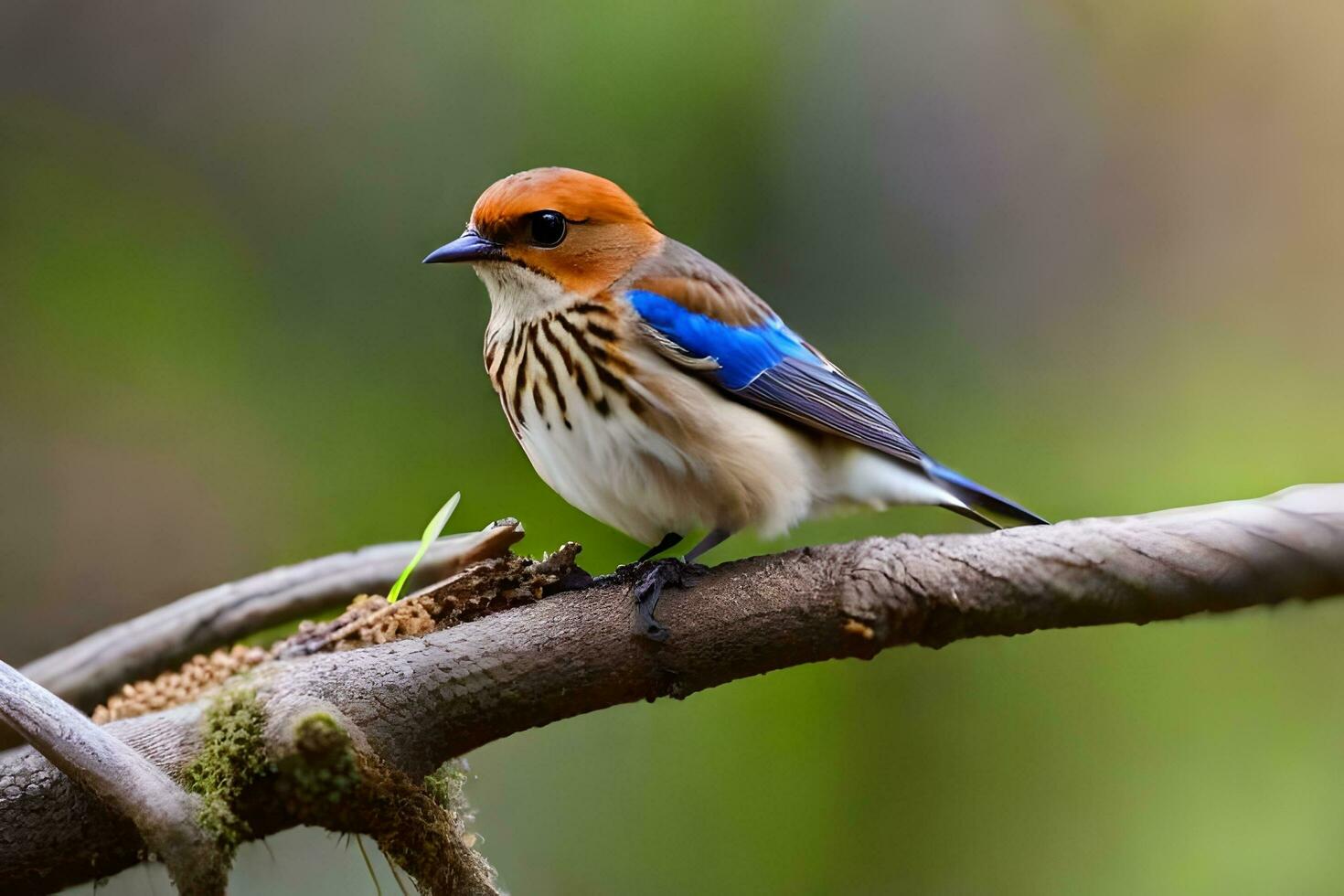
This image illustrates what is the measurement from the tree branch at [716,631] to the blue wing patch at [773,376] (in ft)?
1.63

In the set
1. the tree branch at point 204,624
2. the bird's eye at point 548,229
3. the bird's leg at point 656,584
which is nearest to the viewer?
the bird's leg at point 656,584

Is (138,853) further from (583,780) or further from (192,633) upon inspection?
(583,780)

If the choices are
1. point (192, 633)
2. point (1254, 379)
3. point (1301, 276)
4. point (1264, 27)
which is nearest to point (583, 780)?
point (192, 633)

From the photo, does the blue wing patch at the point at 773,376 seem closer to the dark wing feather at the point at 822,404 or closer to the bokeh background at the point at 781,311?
the dark wing feather at the point at 822,404

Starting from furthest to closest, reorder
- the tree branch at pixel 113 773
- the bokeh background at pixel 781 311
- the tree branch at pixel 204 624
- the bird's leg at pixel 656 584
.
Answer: the bokeh background at pixel 781 311
the tree branch at pixel 204 624
the bird's leg at pixel 656 584
the tree branch at pixel 113 773

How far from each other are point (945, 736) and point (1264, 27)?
2.18 m

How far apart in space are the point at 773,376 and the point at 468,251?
0.64 meters

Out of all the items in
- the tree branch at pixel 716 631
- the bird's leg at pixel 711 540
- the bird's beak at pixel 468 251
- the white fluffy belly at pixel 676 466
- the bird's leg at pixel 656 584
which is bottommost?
the tree branch at pixel 716 631

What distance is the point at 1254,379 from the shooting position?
336 centimetres

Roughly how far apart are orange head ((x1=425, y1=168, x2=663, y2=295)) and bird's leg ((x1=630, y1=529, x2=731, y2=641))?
60 cm

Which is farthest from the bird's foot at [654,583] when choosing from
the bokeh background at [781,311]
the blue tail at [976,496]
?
the bokeh background at [781,311]

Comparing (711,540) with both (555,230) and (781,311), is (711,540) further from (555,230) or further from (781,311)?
(781,311)

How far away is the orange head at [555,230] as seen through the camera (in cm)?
224

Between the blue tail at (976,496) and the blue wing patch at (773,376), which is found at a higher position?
the blue wing patch at (773,376)
